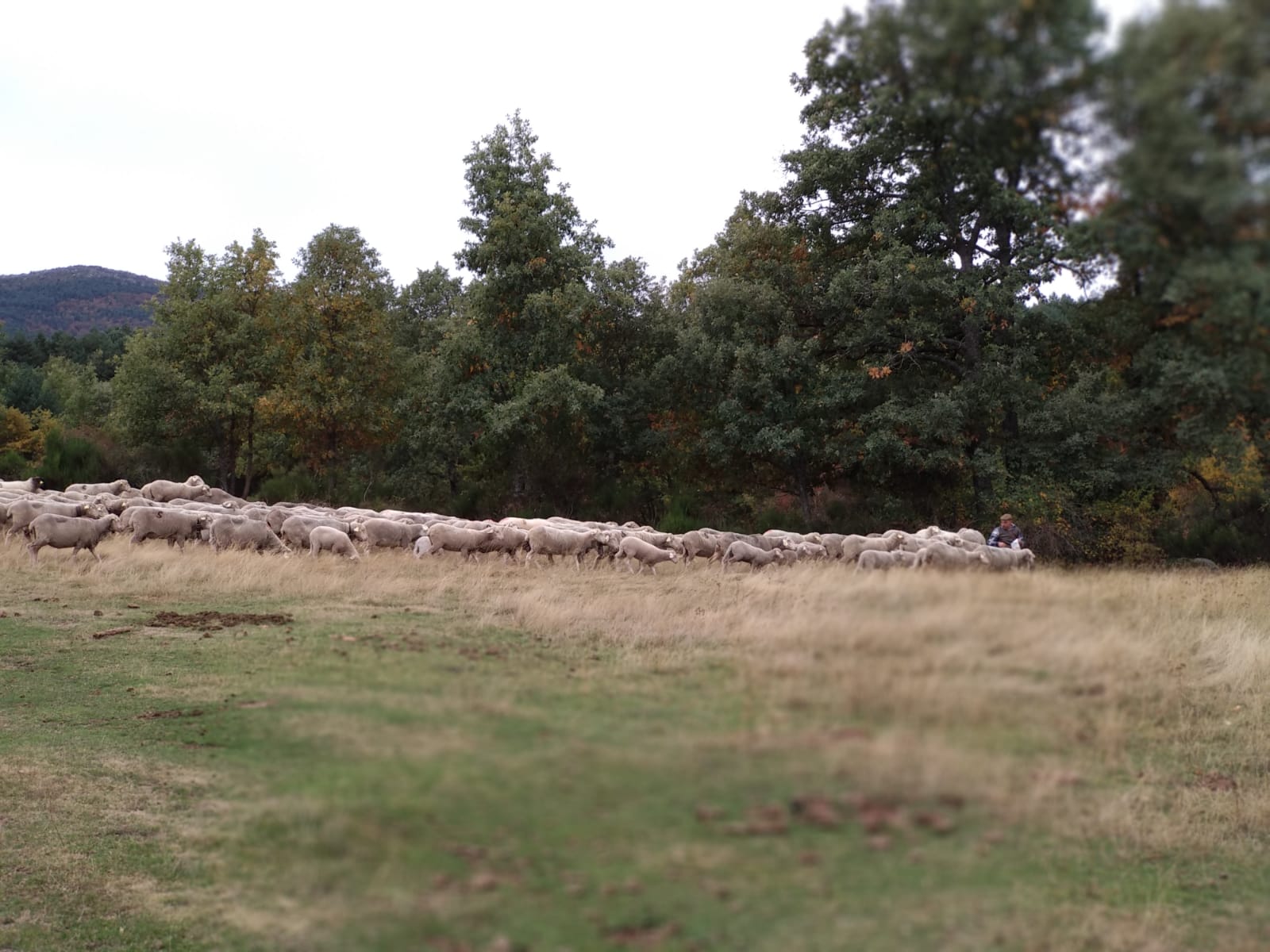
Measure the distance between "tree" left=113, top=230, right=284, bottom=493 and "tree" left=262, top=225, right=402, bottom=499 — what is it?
1.19 meters

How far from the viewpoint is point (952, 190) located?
566cm

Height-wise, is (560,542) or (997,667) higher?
(997,667)

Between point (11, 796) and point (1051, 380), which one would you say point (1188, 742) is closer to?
point (1051, 380)

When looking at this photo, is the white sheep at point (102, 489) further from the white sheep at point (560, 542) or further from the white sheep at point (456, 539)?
the white sheep at point (560, 542)

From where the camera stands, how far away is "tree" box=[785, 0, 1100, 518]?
12.0 feet

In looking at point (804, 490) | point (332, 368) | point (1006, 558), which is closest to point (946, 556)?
point (1006, 558)

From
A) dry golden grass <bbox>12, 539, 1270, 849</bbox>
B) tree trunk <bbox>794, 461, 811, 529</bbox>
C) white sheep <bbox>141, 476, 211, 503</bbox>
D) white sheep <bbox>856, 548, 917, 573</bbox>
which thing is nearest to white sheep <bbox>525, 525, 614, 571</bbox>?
dry golden grass <bbox>12, 539, 1270, 849</bbox>

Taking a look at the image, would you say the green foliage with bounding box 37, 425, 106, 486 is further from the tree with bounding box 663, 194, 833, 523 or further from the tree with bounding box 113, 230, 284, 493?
the tree with bounding box 663, 194, 833, 523

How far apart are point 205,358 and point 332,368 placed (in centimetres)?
580

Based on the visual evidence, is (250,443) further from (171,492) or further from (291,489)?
(171,492)

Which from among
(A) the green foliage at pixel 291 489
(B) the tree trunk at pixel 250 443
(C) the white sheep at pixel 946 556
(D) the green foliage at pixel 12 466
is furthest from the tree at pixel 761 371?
(D) the green foliage at pixel 12 466

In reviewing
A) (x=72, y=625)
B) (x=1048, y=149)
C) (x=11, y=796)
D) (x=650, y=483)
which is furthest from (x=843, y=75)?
(x=650, y=483)

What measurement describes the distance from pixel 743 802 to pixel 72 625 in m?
17.2

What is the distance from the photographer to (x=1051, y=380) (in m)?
9.71
